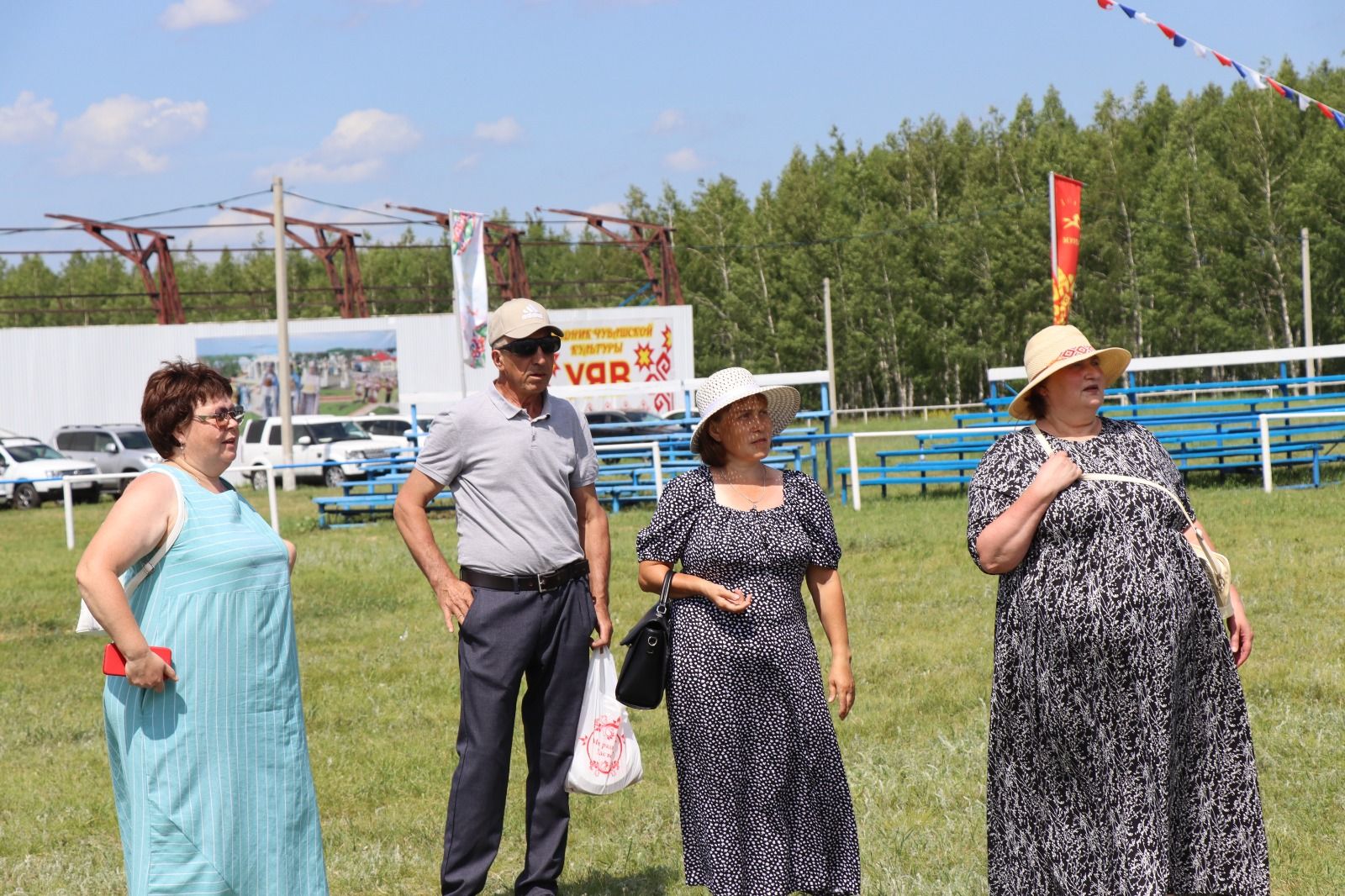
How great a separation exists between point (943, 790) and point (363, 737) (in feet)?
10.7

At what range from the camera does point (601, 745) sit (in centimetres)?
494

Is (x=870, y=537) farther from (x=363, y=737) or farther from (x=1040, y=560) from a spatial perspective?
(x=1040, y=560)

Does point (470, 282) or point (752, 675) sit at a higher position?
point (470, 282)

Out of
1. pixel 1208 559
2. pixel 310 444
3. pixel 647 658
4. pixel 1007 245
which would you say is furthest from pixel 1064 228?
pixel 1007 245

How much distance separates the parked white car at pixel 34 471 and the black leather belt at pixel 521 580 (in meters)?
27.5

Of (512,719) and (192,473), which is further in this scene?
(512,719)

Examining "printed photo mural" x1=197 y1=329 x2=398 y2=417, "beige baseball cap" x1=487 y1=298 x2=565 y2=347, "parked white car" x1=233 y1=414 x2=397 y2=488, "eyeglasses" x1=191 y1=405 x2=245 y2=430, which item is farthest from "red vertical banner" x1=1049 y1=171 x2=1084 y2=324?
"printed photo mural" x1=197 y1=329 x2=398 y2=417

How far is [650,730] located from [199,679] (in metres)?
4.19

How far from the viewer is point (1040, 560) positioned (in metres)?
4.24

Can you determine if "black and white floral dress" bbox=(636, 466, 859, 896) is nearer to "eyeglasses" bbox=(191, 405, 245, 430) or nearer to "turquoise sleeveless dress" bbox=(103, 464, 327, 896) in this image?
"turquoise sleeveless dress" bbox=(103, 464, 327, 896)

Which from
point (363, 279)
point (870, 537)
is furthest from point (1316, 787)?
point (363, 279)

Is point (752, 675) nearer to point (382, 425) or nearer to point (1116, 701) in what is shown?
point (1116, 701)

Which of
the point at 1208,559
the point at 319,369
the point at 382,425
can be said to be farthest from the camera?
the point at 319,369

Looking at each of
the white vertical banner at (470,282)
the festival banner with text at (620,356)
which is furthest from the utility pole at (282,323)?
the festival banner with text at (620,356)
